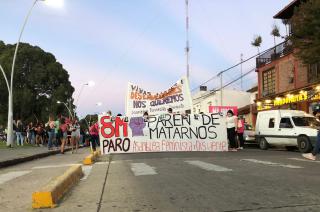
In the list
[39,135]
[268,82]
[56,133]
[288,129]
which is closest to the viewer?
[288,129]

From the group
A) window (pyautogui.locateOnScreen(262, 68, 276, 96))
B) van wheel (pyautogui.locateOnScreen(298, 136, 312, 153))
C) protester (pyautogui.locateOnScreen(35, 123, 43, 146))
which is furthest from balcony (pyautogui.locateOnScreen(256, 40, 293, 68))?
protester (pyautogui.locateOnScreen(35, 123, 43, 146))

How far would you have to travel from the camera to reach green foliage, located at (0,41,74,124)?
212 ft

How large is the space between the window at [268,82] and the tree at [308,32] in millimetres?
17524

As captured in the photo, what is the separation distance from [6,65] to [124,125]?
167ft

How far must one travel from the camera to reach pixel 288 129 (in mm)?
21141

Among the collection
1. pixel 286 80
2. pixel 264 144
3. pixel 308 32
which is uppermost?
pixel 308 32

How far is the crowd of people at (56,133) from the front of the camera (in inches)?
808

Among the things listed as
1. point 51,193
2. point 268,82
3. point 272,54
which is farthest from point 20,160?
point 268,82

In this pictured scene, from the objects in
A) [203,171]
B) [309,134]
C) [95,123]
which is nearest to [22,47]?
[95,123]

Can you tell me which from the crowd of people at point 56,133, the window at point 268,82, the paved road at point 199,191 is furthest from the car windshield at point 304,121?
the window at point 268,82

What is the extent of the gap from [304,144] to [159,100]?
6.25m

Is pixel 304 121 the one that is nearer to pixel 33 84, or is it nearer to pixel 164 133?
pixel 164 133

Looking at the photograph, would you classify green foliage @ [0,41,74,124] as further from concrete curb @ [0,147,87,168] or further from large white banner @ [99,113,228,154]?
large white banner @ [99,113,228,154]

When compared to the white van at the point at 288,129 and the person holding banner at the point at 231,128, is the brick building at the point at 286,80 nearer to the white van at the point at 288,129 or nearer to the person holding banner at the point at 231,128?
the white van at the point at 288,129
